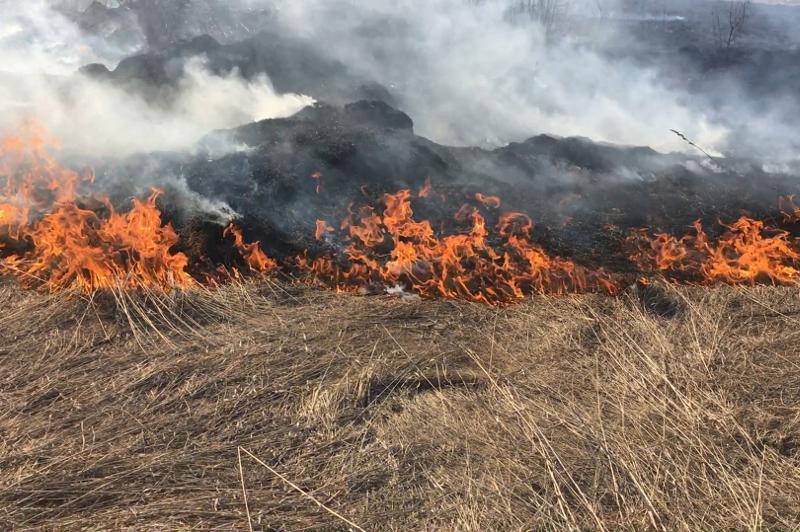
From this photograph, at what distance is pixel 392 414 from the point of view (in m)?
3.88

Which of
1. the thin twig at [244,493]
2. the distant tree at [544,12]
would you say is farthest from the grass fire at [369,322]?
the distant tree at [544,12]

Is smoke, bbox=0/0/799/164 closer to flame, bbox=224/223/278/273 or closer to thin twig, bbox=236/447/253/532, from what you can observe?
flame, bbox=224/223/278/273

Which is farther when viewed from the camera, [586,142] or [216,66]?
[216,66]

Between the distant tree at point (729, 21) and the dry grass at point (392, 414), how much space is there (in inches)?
1011

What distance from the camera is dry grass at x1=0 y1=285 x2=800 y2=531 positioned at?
3178 mm

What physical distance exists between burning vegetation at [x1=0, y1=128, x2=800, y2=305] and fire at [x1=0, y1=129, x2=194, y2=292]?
0.04 ft

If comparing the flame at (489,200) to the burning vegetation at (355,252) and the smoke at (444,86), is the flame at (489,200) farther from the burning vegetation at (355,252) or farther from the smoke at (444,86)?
the smoke at (444,86)

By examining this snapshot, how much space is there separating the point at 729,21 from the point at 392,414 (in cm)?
3287

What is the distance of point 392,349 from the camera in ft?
15.0

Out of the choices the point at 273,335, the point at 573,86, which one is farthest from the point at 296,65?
the point at 273,335

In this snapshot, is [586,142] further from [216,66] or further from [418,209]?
[216,66]

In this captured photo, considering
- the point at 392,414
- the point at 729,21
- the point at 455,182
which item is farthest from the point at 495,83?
the point at 729,21

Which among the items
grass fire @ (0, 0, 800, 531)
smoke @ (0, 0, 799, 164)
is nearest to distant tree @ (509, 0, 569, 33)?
smoke @ (0, 0, 799, 164)

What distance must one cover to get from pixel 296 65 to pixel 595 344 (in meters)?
13.2
